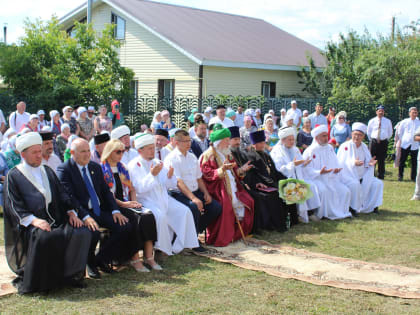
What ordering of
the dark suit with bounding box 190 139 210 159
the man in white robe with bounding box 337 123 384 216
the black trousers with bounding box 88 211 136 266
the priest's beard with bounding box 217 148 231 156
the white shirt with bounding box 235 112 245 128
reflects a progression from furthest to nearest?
1. the white shirt with bounding box 235 112 245 128
2. the man in white robe with bounding box 337 123 384 216
3. the dark suit with bounding box 190 139 210 159
4. the priest's beard with bounding box 217 148 231 156
5. the black trousers with bounding box 88 211 136 266

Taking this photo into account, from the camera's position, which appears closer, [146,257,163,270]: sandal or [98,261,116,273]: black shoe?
[98,261,116,273]: black shoe

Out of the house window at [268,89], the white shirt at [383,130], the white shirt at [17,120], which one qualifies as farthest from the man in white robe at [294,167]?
the house window at [268,89]

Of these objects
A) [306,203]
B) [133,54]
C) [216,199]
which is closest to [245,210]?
[216,199]

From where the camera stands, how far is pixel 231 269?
6.30 m

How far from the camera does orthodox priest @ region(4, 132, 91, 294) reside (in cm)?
518

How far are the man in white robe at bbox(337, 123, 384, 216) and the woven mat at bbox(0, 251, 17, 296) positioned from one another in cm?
637

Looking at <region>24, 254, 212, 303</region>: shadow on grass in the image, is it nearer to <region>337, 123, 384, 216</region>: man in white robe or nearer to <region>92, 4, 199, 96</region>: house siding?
<region>337, 123, 384, 216</region>: man in white robe

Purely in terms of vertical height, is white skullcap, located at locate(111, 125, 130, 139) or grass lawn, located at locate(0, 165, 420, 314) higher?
white skullcap, located at locate(111, 125, 130, 139)

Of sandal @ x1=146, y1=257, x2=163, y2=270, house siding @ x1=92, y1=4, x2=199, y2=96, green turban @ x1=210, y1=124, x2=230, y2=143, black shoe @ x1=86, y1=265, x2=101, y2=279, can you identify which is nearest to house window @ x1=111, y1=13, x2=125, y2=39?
house siding @ x1=92, y1=4, x2=199, y2=96

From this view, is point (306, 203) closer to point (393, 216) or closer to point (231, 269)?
point (393, 216)

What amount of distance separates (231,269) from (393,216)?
468cm

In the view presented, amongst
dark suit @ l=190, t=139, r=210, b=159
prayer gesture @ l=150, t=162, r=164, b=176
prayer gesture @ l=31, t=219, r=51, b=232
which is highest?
dark suit @ l=190, t=139, r=210, b=159

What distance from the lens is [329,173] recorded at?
31.9 feet

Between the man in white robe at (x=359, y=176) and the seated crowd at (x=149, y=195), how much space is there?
2 centimetres
